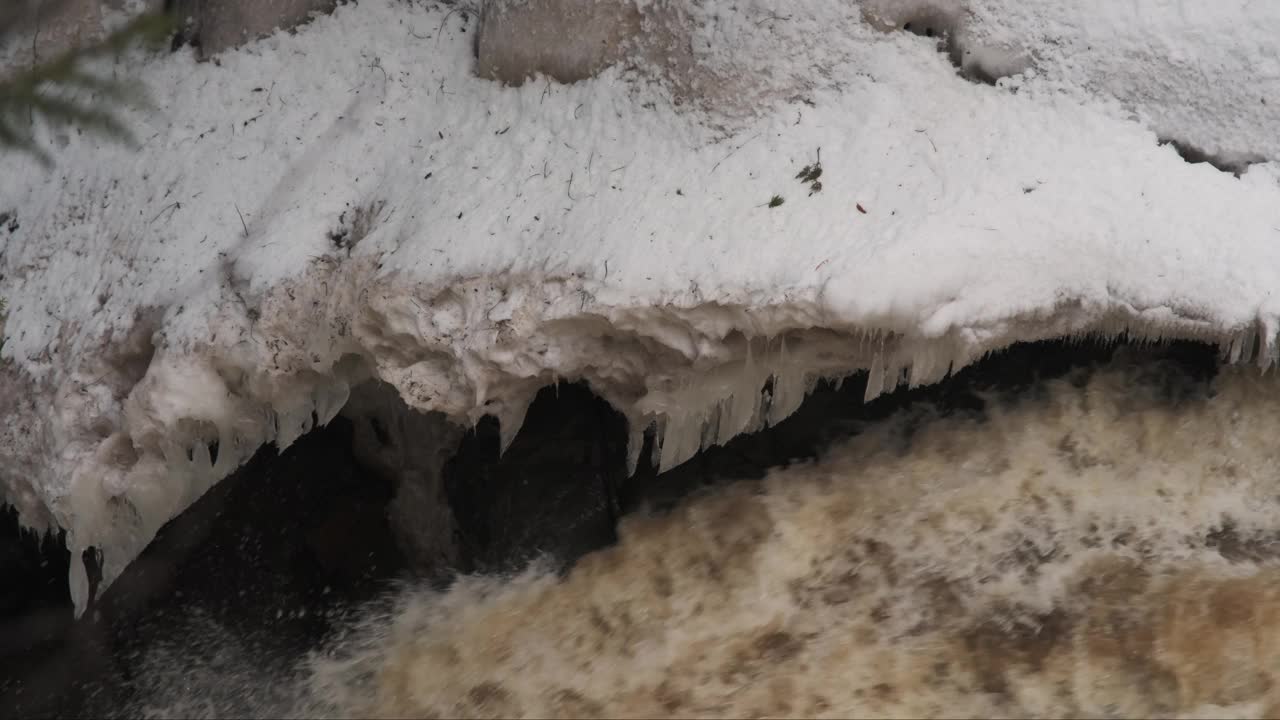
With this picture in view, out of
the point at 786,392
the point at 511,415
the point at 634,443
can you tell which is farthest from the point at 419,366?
the point at 786,392

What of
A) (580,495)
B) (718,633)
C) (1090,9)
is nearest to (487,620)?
(580,495)

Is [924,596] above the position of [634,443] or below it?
below

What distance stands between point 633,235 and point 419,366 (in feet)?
2.97

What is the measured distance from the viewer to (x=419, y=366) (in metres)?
4.05

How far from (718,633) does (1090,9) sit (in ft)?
8.46

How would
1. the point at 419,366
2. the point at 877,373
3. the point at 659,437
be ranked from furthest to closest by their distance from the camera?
the point at 659,437 → the point at 419,366 → the point at 877,373

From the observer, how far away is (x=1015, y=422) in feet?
13.7

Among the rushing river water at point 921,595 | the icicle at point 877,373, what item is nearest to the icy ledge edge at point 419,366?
the icicle at point 877,373

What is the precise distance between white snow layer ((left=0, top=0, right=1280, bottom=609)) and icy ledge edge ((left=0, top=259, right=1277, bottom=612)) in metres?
0.01

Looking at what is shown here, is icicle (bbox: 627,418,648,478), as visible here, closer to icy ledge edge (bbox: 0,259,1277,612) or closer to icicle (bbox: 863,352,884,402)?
icy ledge edge (bbox: 0,259,1277,612)

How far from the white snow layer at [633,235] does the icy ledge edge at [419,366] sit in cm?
1

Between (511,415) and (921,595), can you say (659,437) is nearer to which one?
(511,415)

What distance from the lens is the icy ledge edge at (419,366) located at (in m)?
3.69

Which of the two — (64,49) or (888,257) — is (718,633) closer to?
(888,257)
